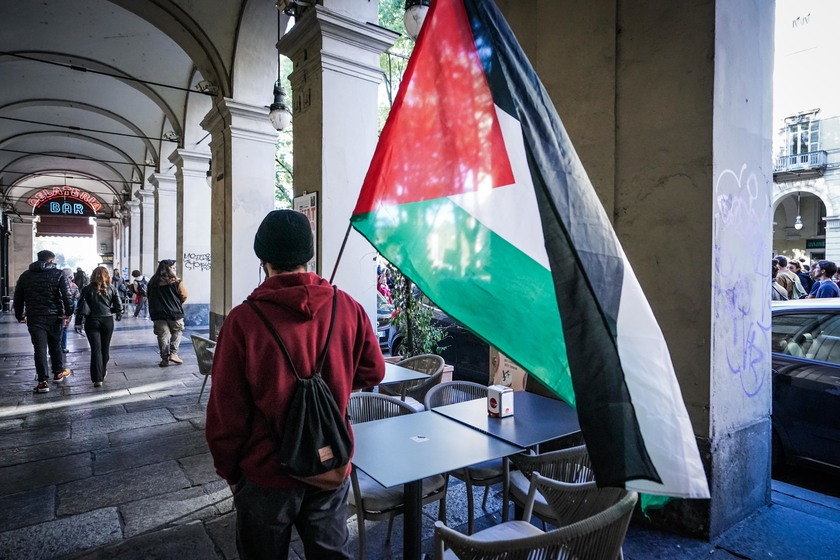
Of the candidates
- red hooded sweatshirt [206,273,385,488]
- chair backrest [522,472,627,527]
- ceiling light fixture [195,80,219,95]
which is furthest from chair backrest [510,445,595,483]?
ceiling light fixture [195,80,219,95]

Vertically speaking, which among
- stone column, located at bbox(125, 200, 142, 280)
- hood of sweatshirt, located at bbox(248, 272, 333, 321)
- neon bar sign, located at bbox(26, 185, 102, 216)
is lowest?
hood of sweatshirt, located at bbox(248, 272, 333, 321)

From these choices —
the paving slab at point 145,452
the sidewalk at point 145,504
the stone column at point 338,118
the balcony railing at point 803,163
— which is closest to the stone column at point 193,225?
the sidewalk at point 145,504

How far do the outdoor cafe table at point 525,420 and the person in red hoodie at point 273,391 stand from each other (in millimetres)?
1198

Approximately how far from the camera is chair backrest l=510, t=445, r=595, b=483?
2.46m

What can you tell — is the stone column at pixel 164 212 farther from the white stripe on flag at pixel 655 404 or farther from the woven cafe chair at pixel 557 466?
the white stripe on flag at pixel 655 404

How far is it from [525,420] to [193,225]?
1186cm

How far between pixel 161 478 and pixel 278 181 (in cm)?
1562

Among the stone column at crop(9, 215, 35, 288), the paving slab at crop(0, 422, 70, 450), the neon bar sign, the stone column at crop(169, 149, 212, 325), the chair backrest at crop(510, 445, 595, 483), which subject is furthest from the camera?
the stone column at crop(9, 215, 35, 288)

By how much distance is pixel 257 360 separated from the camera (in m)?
1.63

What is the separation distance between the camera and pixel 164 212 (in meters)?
16.1

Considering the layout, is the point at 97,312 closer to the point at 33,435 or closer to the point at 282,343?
the point at 33,435

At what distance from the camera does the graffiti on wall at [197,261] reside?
41.4 ft

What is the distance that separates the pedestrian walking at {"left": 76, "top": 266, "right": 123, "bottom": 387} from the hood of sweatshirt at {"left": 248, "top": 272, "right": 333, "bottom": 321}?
649cm

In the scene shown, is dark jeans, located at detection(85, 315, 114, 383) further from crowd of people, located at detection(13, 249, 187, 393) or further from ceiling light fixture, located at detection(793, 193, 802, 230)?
ceiling light fixture, located at detection(793, 193, 802, 230)
